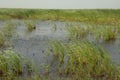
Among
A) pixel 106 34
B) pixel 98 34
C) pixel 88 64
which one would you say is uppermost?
pixel 88 64

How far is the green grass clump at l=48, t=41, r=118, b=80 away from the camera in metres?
10.7

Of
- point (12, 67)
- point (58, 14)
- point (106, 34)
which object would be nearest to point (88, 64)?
point (12, 67)

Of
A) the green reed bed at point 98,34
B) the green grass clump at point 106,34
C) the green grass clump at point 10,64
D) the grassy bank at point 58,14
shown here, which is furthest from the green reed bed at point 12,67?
the grassy bank at point 58,14

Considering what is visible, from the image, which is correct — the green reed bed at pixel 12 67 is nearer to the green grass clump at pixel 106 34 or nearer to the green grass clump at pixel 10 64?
the green grass clump at pixel 10 64

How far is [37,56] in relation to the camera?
14.0m

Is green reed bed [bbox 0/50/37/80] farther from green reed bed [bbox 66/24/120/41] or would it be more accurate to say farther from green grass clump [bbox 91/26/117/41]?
green reed bed [bbox 66/24/120/41]

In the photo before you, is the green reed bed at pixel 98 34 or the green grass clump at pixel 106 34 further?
the green reed bed at pixel 98 34

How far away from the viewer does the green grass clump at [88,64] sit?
10.7 metres

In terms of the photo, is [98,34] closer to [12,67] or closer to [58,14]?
[12,67]

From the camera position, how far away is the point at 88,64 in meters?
11.5

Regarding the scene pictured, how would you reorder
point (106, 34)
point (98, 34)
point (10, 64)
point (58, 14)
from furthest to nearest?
point (58, 14)
point (98, 34)
point (106, 34)
point (10, 64)

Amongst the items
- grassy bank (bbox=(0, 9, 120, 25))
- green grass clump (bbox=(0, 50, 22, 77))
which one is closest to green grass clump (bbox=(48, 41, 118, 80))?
green grass clump (bbox=(0, 50, 22, 77))

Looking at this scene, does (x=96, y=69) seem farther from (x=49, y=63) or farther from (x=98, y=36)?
(x=98, y=36)

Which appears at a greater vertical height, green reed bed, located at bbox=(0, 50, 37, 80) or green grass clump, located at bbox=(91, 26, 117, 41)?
green reed bed, located at bbox=(0, 50, 37, 80)
